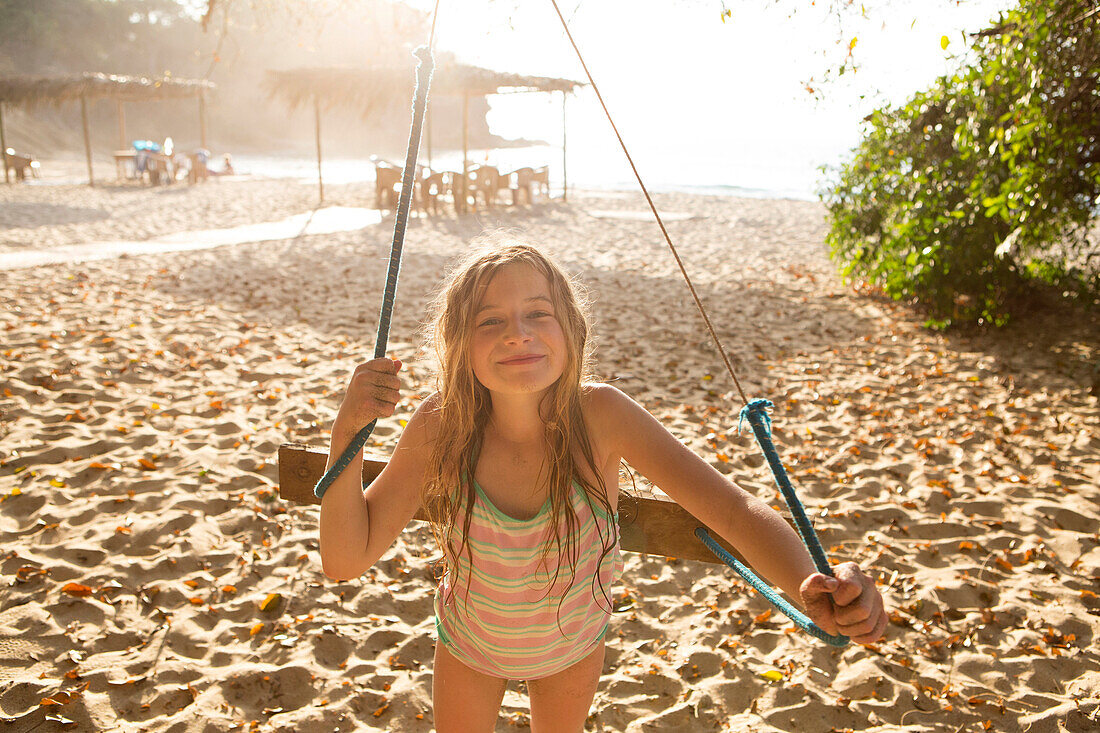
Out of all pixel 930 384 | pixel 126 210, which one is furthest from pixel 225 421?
pixel 126 210

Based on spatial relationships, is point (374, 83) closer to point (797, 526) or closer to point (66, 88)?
point (66, 88)

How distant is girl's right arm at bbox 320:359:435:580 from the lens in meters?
1.32

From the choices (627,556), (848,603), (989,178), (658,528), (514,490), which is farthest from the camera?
(989,178)

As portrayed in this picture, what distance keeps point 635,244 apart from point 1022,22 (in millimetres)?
7764

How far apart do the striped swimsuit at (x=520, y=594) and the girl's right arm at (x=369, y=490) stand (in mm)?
139

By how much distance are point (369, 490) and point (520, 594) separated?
365mm

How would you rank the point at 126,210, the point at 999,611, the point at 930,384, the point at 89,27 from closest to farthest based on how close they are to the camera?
1. the point at 999,611
2. the point at 930,384
3. the point at 126,210
4. the point at 89,27

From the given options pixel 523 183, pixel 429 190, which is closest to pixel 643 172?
pixel 523 183

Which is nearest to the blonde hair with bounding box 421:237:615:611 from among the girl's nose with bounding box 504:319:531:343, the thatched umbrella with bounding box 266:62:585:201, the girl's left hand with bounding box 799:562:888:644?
the girl's nose with bounding box 504:319:531:343

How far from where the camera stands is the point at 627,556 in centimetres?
349

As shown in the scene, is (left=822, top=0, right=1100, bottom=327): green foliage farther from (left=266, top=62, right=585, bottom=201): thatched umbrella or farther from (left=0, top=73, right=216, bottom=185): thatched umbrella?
(left=0, top=73, right=216, bottom=185): thatched umbrella

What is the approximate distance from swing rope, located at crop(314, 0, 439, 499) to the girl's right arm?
0.06 ft

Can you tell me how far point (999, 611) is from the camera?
9.77 ft

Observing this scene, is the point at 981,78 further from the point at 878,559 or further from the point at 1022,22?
the point at 878,559
